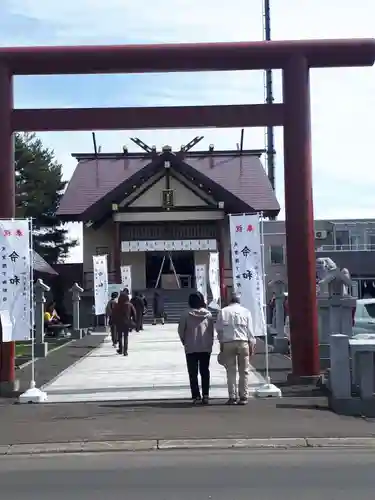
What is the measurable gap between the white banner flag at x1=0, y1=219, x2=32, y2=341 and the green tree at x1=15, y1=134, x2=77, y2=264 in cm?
4119

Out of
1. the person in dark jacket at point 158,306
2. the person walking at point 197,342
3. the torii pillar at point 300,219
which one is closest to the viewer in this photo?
the person walking at point 197,342

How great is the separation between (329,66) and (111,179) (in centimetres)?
3475

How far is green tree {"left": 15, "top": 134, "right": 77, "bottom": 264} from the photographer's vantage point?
55281mm

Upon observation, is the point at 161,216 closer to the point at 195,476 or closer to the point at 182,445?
the point at 182,445

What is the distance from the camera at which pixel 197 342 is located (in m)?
A: 12.1

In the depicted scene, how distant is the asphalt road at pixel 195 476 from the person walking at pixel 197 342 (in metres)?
3.28

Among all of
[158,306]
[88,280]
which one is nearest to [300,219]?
[158,306]

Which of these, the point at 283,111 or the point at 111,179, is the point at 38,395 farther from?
the point at 111,179

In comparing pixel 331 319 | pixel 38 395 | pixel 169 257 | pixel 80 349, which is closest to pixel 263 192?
pixel 169 257

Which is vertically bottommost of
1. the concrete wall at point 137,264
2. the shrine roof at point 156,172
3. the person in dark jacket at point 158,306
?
the person in dark jacket at point 158,306

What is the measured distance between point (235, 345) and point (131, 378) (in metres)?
4.66

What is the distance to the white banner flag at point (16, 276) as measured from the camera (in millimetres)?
13102

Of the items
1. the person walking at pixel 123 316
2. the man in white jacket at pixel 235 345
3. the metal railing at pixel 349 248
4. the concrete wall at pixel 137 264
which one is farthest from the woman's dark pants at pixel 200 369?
the metal railing at pixel 349 248

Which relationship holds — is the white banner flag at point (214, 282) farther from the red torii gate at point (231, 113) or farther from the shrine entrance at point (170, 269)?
the shrine entrance at point (170, 269)
